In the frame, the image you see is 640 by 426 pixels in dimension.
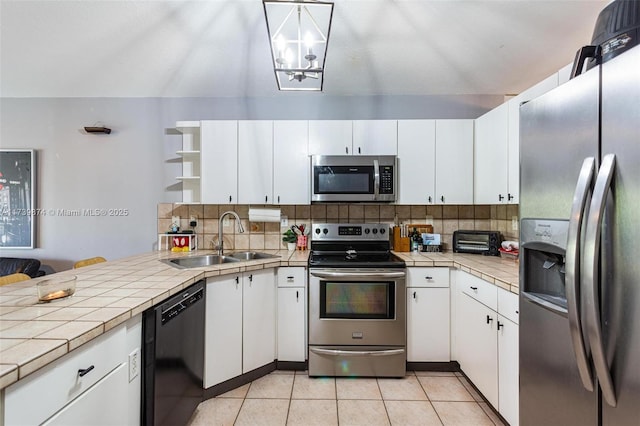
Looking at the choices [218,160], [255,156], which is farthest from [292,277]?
[218,160]

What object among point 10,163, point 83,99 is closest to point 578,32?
point 83,99

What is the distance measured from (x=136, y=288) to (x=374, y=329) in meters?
1.64

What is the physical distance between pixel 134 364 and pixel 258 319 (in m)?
1.05

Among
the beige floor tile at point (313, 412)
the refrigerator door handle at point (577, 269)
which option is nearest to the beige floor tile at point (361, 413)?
the beige floor tile at point (313, 412)

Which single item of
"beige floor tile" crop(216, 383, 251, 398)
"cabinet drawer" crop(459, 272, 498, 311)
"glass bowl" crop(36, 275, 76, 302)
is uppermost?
"glass bowl" crop(36, 275, 76, 302)

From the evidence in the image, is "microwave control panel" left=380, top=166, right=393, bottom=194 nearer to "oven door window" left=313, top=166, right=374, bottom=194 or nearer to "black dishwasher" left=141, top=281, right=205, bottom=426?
"oven door window" left=313, top=166, right=374, bottom=194

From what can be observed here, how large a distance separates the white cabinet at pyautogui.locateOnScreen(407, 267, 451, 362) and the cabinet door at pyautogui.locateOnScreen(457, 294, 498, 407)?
0.12m

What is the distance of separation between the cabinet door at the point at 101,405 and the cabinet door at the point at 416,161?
2.28 m

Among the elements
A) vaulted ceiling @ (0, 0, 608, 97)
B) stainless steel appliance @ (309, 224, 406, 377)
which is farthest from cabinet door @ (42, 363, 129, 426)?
vaulted ceiling @ (0, 0, 608, 97)

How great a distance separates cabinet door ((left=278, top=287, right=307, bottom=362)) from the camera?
7.80 ft

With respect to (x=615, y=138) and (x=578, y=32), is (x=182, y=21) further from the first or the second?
(x=578, y=32)

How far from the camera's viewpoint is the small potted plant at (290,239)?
2.92 meters

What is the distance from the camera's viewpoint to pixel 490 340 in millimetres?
1875

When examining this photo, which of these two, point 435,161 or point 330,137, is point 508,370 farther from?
point 330,137
